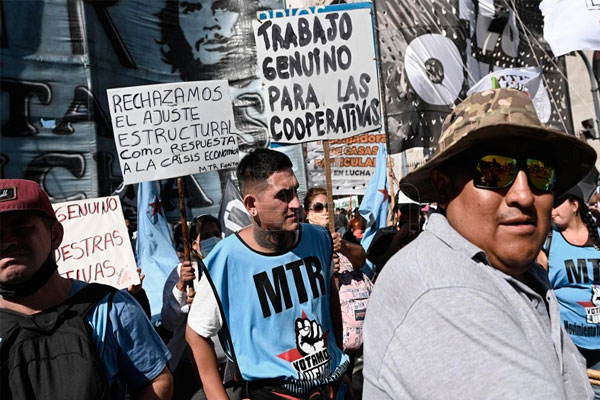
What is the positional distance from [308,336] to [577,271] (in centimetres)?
220

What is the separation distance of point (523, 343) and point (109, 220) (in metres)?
4.28

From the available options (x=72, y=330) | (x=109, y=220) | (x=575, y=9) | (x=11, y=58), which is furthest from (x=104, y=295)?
(x=11, y=58)

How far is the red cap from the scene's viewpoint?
1933 mm

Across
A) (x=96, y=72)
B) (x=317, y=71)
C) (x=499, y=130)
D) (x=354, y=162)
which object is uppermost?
(x=96, y=72)

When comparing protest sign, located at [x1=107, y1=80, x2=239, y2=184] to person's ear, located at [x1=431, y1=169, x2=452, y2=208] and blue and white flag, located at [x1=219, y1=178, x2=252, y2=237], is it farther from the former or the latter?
person's ear, located at [x1=431, y1=169, x2=452, y2=208]

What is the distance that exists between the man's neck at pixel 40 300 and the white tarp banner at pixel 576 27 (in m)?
5.69

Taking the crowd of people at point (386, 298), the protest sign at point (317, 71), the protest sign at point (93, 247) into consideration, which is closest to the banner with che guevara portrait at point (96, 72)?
the protest sign at point (93, 247)

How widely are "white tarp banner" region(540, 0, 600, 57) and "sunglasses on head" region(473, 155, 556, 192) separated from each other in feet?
17.2

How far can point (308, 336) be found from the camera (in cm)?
269

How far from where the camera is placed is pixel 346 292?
4.43m

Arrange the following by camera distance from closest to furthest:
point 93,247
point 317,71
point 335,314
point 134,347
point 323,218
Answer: point 134,347 < point 335,314 < point 317,71 < point 93,247 < point 323,218

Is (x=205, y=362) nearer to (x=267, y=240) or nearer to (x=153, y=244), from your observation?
(x=267, y=240)

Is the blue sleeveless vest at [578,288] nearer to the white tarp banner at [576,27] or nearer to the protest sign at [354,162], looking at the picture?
the white tarp banner at [576,27]

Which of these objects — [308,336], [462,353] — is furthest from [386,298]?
[308,336]
